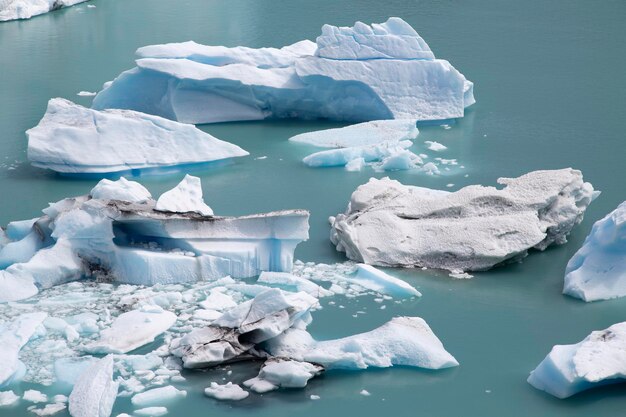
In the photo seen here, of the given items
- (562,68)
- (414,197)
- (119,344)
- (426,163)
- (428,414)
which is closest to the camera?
(428,414)

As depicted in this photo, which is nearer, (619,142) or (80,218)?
(80,218)

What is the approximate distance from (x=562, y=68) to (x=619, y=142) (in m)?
2.00

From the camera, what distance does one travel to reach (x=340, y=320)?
13.5ft

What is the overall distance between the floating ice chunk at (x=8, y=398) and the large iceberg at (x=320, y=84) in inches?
143

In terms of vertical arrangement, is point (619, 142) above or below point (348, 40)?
below

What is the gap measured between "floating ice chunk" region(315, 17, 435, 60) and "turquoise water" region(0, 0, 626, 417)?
1.71ft

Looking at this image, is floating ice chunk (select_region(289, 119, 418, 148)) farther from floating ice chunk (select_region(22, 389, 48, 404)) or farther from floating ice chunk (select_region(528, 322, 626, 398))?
floating ice chunk (select_region(22, 389, 48, 404))

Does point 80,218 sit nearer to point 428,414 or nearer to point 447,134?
point 428,414

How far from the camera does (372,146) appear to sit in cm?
632

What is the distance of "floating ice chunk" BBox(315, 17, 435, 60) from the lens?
278 inches

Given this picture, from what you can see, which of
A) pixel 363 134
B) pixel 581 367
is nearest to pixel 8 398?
pixel 581 367

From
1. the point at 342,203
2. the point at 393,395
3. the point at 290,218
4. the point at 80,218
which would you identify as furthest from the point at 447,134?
the point at 393,395

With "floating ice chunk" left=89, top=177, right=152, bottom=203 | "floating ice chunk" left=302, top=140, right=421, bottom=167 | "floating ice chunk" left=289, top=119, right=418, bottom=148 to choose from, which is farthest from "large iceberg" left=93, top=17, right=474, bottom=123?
"floating ice chunk" left=89, top=177, right=152, bottom=203

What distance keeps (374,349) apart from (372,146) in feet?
8.98
